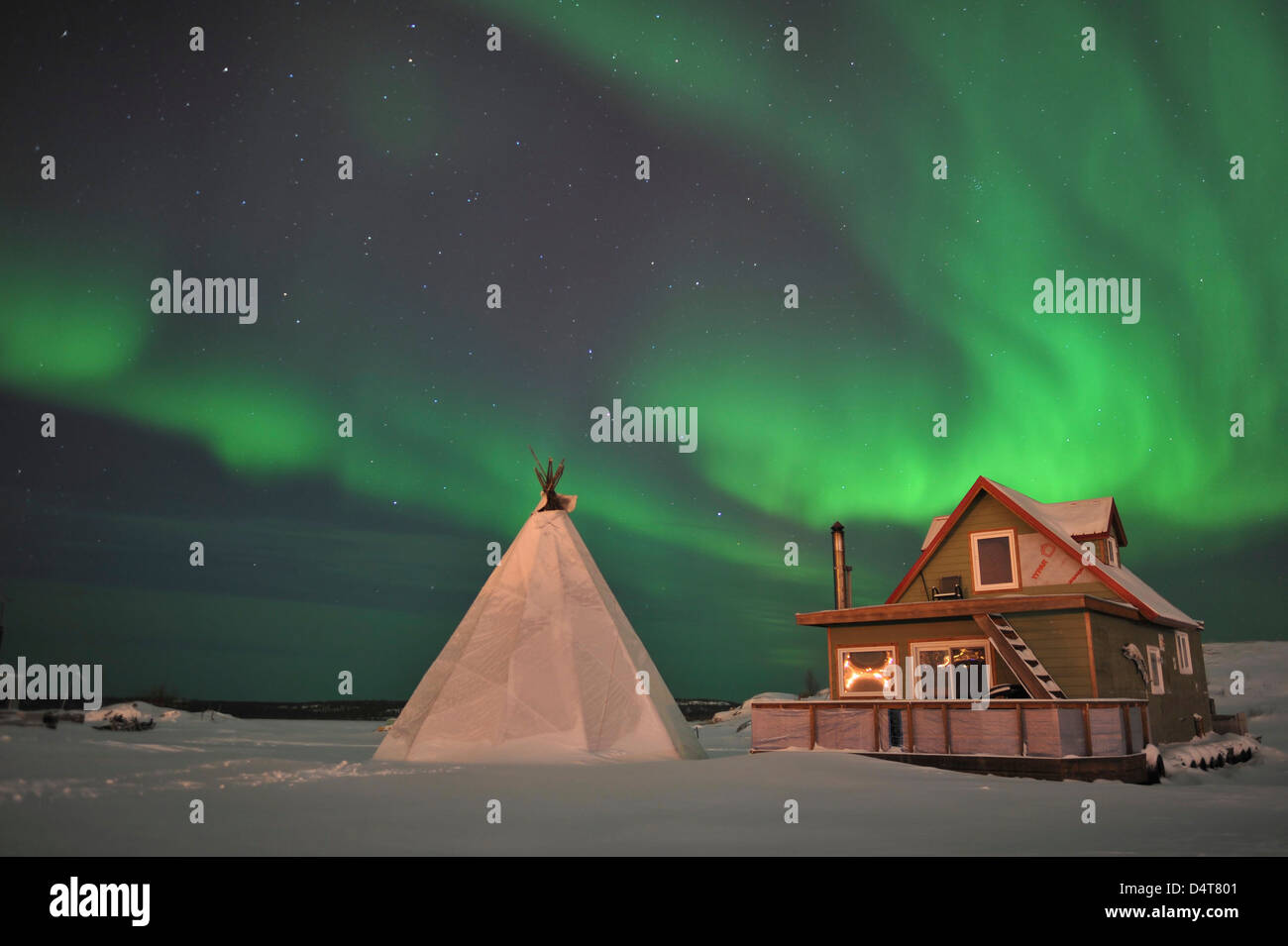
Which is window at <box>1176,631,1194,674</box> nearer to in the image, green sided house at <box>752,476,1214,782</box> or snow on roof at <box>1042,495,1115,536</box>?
green sided house at <box>752,476,1214,782</box>

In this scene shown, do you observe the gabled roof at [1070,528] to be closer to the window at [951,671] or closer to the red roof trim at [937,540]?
the red roof trim at [937,540]

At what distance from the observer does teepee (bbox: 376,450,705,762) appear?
17.0m

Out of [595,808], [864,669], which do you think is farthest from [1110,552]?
[595,808]

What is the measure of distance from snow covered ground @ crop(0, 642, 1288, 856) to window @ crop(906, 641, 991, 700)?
3.55 metres

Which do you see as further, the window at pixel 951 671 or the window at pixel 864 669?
the window at pixel 864 669

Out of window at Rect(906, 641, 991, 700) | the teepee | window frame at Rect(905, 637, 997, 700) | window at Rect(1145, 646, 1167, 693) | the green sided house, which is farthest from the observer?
window at Rect(1145, 646, 1167, 693)

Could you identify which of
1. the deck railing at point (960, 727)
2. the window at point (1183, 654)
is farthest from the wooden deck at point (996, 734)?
the window at point (1183, 654)

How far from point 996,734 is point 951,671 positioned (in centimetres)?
344

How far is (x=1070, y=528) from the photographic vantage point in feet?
72.1

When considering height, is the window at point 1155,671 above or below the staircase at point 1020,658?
below

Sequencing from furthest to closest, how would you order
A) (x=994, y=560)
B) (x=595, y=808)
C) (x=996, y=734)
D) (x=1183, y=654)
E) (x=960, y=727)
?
1. (x=1183, y=654)
2. (x=994, y=560)
3. (x=960, y=727)
4. (x=996, y=734)
5. (x=595, y=808)

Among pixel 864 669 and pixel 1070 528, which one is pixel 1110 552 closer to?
pixel 1070 528

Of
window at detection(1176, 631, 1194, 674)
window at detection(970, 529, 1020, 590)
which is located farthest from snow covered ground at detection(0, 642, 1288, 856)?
window at detection(1176, 631, 1194, 674)

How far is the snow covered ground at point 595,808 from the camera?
780 cm
